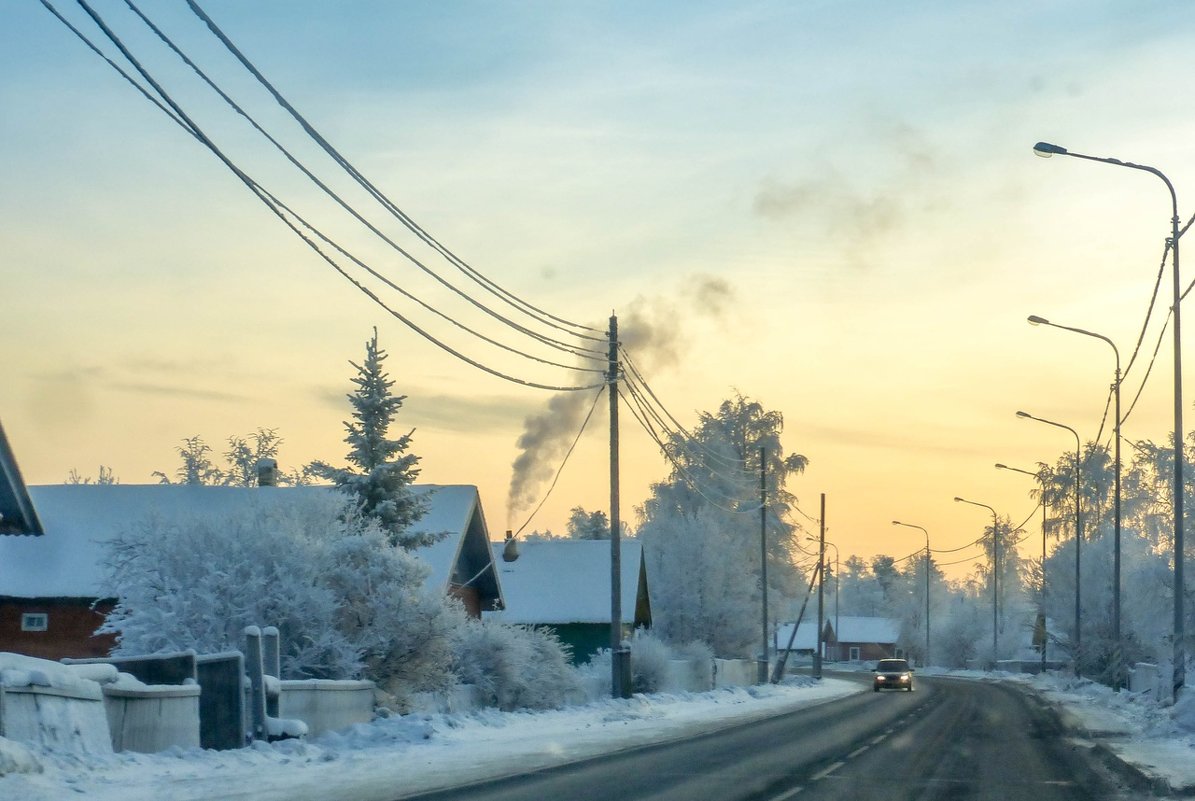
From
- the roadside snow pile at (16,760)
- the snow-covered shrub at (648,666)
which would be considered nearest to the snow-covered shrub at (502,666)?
the snow-covered shrub at (648,666)

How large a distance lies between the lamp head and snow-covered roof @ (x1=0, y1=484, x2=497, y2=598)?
18.3 meters

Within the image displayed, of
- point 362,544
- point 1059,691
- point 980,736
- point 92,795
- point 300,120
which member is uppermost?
point 300,120

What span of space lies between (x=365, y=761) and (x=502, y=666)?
11826mm

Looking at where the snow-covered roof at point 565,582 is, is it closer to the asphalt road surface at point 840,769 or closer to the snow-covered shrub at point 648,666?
the snow-covered shrub at point 648,666

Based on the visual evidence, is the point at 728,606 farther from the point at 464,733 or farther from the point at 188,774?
the point at 188,774

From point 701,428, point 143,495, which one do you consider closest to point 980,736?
point 143,495

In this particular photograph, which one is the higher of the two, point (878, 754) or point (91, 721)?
point (91, 721)

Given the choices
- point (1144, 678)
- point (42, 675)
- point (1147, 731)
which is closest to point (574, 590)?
point (1144, 678)

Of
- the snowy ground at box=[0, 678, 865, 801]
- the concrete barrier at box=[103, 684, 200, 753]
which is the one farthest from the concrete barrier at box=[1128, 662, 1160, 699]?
the concrete barrier at box=[103, 684, 200, 753]

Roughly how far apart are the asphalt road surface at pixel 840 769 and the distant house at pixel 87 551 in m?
12.3

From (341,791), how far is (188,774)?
2398mm

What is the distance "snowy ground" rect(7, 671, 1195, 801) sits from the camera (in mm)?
15242

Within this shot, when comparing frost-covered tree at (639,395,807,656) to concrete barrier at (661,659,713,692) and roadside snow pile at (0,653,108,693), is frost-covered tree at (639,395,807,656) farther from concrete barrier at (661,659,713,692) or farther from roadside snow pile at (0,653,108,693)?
roadside snow pile at (0,653,108,693)

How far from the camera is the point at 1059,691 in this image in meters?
62.8
